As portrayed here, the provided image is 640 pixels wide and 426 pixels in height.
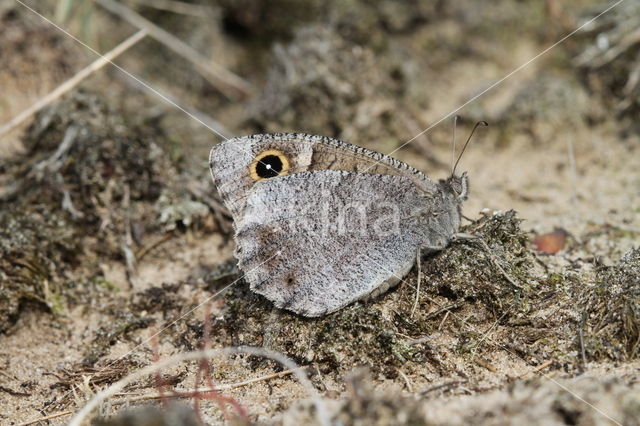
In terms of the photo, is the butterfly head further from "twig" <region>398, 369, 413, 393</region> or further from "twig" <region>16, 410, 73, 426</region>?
"twig" <region>16, 410, 73, 426</region>

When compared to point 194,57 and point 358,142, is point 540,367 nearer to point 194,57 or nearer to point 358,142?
point 358,142

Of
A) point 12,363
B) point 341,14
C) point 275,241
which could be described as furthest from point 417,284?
point 341,14

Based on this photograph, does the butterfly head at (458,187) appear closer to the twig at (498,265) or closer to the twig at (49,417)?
the twig at (498,265)

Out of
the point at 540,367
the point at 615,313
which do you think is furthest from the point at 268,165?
the point at 615,313

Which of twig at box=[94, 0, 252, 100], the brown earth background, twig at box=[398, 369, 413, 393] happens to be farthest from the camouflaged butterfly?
twig at box=[94, 0, 252, 100]

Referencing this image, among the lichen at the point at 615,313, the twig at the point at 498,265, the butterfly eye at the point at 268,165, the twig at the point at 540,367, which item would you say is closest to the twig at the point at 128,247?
the butterfly eye at the point at 268,165

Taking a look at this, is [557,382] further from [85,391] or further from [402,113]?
[402,113]
